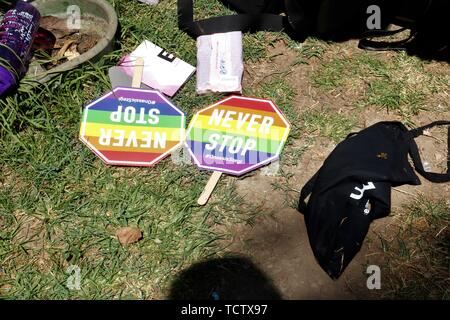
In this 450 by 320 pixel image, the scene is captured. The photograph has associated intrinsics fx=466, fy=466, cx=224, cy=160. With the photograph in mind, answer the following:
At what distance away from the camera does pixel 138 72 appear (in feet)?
9.11

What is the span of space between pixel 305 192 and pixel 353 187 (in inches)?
9.3

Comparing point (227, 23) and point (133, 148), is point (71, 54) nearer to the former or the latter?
point (133, 148)

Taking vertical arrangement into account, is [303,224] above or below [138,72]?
below

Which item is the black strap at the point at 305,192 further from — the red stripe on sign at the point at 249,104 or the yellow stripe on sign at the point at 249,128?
the red stripe on sign at the point at 249,104

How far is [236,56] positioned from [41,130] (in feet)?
3.98

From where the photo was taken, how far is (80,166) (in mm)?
2533

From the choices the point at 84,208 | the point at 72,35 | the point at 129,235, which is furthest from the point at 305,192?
the point at 72,35

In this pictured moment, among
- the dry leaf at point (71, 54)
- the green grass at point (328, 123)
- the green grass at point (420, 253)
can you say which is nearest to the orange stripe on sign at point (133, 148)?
the dry leaf at point (71, 54)

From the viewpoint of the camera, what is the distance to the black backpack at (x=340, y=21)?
2746 millimetres

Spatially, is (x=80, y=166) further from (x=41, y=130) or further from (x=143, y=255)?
(x=143, y=255)

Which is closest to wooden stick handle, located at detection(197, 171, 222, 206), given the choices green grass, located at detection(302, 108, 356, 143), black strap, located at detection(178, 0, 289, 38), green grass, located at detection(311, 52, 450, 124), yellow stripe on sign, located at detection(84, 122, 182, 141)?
yellow stripe on sign, located at detection(84, 122, 182, 141)

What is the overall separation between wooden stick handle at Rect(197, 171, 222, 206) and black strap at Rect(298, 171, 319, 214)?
A: 0.44 metres

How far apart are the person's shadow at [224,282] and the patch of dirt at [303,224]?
5 centimetres
